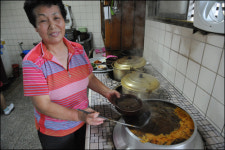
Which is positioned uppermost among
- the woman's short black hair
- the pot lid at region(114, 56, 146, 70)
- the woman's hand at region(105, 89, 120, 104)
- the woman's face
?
the woman's short black hair

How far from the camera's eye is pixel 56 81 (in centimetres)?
104

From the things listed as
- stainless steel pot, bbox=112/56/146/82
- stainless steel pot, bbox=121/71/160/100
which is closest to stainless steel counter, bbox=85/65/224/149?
stainless steel pot, bbox=121/71/160/100

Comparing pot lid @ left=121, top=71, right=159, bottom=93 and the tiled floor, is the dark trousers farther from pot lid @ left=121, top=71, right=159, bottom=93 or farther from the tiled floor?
the tiled floor

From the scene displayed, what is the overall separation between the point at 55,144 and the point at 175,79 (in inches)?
49.5

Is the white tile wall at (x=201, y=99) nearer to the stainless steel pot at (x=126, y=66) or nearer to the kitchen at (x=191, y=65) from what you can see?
Answer: the kitchen at (x=191, y=65)

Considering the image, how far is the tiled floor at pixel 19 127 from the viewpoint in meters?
2.35

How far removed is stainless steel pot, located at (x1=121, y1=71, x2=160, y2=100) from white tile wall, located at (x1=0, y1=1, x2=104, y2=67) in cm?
341

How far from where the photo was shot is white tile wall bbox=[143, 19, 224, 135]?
37.3 inches

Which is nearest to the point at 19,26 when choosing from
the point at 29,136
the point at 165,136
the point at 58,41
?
the point at 29,136

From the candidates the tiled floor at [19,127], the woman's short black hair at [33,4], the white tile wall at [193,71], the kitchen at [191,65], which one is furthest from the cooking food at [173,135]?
the tiled floor at [19,127]

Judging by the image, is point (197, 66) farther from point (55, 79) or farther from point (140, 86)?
point (55, 79)

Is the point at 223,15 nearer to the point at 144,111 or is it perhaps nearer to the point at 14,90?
the point at 144,111

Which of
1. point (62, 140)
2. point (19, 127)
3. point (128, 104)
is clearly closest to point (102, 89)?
point (128, 104)

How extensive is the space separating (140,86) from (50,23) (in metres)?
0.81
